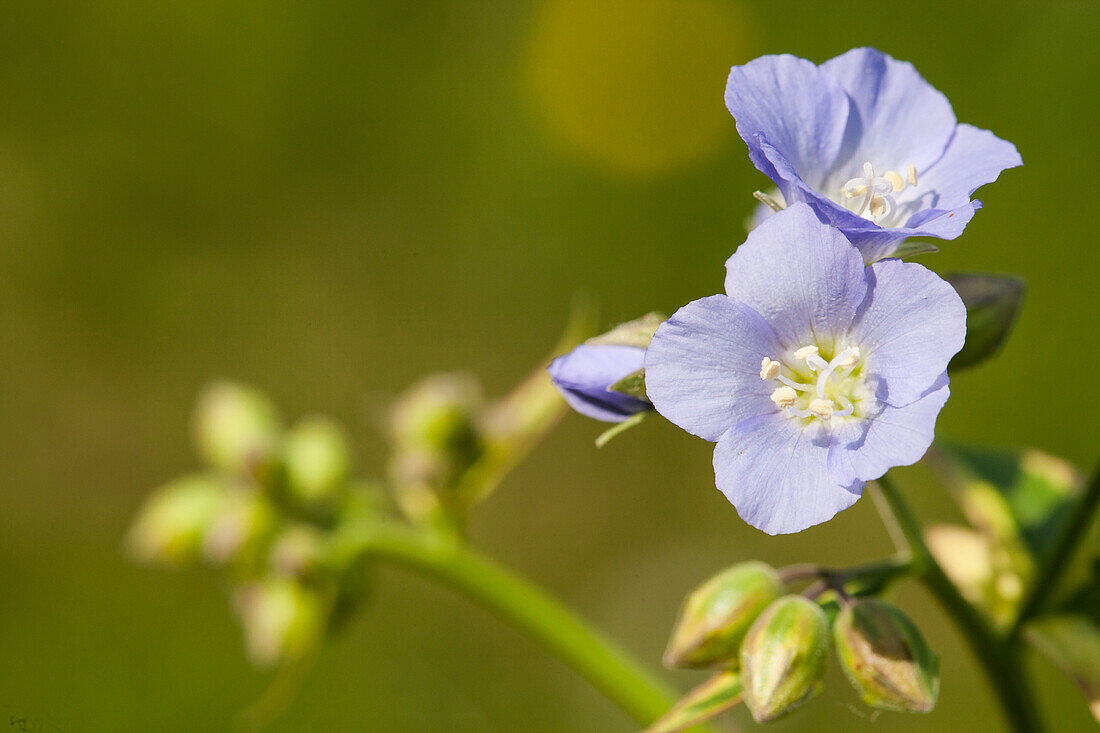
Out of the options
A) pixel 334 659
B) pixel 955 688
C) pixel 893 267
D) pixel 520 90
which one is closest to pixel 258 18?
pixel 520 90

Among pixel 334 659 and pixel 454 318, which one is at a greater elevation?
pixel 454 318

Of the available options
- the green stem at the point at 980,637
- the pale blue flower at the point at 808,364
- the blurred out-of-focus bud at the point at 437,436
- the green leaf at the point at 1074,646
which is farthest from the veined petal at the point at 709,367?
the blurred out-of-focus bud at the point at 437,436

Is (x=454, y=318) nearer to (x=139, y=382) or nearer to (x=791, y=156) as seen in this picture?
(x=139, y=382)

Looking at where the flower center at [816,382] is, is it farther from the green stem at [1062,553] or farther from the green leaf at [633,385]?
the green stem at [1062,553]

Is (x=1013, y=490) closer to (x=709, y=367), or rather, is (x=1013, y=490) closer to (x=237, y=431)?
(x=709, y=367)

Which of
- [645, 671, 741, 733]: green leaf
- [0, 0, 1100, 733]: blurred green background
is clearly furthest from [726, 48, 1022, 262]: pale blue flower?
[0, 0, 1100, 733]: blurred green background

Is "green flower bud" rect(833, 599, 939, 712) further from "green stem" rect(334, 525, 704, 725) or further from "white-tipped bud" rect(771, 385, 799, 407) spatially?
"green stem" rect(334, 525, 704, 725)
